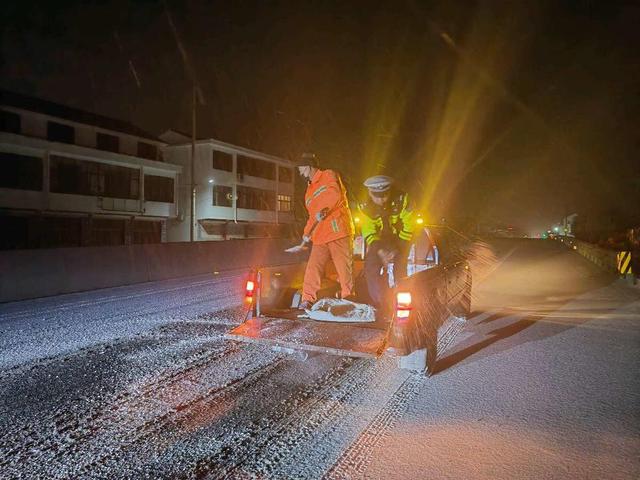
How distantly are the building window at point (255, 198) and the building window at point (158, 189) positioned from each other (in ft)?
23.7

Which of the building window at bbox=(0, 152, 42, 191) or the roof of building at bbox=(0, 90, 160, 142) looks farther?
the roof of building at bbox=(0, 90, 160, 142)

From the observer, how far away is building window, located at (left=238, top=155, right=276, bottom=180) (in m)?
47.1

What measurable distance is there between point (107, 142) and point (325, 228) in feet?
111

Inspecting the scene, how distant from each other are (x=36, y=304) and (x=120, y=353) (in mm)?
5620

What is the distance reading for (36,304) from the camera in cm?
1087

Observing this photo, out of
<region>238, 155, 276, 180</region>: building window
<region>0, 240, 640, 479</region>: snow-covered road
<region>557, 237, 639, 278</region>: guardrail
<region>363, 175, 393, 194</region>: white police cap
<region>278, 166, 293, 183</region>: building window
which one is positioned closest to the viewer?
<region>0, 240, 640, 479</region>: snow-covered road

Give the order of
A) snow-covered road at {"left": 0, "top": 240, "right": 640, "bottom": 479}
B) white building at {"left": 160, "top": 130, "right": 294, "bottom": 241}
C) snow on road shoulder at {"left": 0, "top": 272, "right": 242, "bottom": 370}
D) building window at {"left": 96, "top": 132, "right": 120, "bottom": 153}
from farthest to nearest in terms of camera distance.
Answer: white building at {"left": 160, "top": 130, "right": 294, "bottom": 241}, building window at {"left": 96, "top": 132, "right": 120, "bottom": 153}, snow on road shoulder at {"left": 0, "top": 272, "right": 242, "bottom": 370}, snow-covered road at {"left": 0, "top": 240, "right": 640, "bottom": 479}

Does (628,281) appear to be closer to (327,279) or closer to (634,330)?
(634,330)

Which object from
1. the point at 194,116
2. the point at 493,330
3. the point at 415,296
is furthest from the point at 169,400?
the point at 194,116

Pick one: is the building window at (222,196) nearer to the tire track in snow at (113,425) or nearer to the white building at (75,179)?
the white building at (75,179)

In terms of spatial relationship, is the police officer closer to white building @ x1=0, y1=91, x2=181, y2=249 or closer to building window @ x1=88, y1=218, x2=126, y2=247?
white building @ x1=0, y1=91, x2=181, y2=249

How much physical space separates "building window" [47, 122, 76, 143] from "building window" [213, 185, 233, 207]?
12949mm

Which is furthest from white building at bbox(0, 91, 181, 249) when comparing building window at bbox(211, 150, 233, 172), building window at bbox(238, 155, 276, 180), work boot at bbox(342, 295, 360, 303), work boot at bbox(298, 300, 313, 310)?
work boot at bbox(342, 295, 360, 303)

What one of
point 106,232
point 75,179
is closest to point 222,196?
point 106,232
